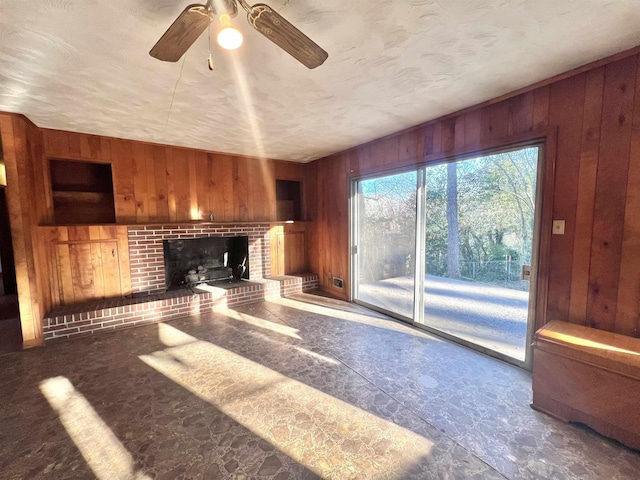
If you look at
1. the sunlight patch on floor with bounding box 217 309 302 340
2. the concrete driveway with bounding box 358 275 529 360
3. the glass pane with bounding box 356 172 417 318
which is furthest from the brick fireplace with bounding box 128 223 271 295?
the concrete driveway with bounding box 358 275 529 360

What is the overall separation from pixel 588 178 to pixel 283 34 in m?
2.32

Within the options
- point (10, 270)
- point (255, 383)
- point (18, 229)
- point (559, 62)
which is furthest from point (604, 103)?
point (10, 270)

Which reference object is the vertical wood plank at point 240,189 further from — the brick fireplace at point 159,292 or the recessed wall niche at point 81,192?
the recessed wall niche at point 81,192

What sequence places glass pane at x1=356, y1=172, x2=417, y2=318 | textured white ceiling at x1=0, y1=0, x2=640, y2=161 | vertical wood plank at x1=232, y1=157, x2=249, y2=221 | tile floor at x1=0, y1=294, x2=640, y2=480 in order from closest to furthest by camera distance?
textured white ceiling at x1=0, y1=0, x2=640, y2=161, tile floor at x1=0, y1=294, x2=640, y2=480, glass pane at x1=356, y1=172, x2=417, y2=318, vertical wood plank at x1=232, y1=157, x2=249, y2=221

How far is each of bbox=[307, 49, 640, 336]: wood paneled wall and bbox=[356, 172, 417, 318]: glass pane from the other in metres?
1.04

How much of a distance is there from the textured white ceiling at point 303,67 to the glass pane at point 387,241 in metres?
0.90

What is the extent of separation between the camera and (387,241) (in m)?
3.79

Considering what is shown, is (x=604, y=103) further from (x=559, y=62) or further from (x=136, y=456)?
(x=136, y=456)

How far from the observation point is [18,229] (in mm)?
2715

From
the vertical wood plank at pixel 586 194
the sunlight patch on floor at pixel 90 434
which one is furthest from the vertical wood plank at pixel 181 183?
the vertical wood plank at pixel 586 194

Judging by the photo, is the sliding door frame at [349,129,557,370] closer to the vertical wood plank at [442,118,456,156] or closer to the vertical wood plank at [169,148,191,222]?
the vertical wood plank at [442,118,456,156]

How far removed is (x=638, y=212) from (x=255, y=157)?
4506mm

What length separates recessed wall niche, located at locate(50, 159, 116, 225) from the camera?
141 inches

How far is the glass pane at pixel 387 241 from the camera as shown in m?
3.40
